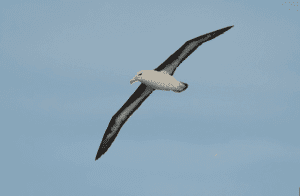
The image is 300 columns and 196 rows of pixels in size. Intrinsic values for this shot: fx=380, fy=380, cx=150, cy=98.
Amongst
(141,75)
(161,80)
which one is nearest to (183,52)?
(161,80)

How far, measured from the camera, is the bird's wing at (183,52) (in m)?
21.5

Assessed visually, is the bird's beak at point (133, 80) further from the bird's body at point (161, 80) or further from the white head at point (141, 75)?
the bird's body at point (161, 80)

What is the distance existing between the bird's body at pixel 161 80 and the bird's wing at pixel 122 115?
182 cm

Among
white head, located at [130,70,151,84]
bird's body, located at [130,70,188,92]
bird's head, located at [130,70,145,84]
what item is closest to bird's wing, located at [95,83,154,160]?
bird's head, located at [130,70,145,84]

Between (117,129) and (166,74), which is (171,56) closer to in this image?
(166,74)

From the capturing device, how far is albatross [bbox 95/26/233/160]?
2230cm

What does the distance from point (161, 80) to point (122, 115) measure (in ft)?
14.2

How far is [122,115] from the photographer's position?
25.9m

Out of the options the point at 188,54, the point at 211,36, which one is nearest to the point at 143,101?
the point at 188,54

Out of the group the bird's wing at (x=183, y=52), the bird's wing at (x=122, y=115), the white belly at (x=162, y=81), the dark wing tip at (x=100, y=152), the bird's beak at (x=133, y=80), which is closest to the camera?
the bird's wing at (x=183, y=52)

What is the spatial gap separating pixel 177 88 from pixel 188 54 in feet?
7.18

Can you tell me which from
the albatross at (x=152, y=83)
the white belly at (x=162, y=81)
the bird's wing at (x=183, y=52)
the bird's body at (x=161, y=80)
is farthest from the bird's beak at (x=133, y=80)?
the bird's wing at (x=183, y=52)

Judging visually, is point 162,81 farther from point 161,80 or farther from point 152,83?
point 152,83

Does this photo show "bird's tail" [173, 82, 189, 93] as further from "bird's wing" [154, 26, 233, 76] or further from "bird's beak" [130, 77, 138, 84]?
"bird's beak" [130, 77, 138, 84]
